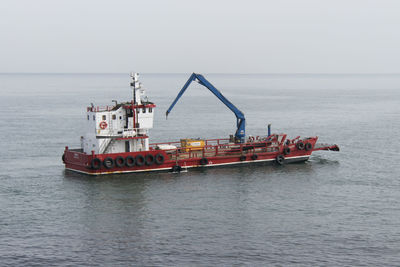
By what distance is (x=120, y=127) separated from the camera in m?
49.1

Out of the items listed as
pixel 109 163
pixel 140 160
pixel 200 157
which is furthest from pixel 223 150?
pixel 109 163

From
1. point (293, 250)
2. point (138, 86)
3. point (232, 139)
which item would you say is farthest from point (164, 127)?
point (293, 250)

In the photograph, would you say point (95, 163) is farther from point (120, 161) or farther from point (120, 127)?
point (120, 127)

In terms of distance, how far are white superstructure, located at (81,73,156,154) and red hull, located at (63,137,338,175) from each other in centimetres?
121

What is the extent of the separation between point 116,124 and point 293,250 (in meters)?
23.8

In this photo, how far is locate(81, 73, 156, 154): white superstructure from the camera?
1897 inches

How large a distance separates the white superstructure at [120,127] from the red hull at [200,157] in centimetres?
121

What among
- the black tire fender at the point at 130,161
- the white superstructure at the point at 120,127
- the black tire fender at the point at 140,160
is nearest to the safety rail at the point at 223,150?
the black tire fender at the point at 140,160

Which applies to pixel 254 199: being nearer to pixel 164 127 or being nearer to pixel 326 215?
pixel 326 215

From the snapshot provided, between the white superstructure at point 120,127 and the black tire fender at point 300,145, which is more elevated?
the white superstructure at point 120,127

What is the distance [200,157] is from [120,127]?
824 cm

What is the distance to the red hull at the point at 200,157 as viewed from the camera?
156 feet

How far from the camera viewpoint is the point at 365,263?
93.2 feet

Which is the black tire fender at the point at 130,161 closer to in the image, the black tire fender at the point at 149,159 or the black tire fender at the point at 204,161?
the black tire fender at the point at 149,159
